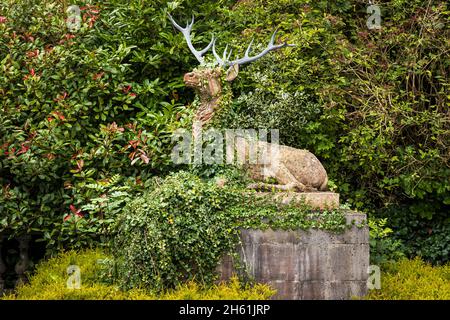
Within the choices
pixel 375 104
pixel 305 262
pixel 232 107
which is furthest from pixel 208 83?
pixel 375 104

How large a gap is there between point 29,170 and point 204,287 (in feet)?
10.6

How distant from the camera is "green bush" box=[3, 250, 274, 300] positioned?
5945 mm

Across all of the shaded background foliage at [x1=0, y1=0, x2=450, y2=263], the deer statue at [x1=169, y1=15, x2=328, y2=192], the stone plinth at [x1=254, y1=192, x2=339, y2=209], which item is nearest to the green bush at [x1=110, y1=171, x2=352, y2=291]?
the stone plinth at [x1=254, y1=192, x2=339, y2=209]

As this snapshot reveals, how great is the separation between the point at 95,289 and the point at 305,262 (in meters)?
2.33

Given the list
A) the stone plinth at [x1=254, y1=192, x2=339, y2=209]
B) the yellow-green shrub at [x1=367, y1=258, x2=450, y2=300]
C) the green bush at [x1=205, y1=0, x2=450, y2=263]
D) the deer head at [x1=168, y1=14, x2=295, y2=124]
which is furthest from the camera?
the green bush at [x1=205, y1=0, x2=450, y2=263]

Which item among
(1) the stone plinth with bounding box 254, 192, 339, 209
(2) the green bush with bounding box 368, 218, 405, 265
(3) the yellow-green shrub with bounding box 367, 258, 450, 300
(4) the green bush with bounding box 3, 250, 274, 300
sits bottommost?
(3) the yellow-green shrub with bounding box 367, 258, 450, 300

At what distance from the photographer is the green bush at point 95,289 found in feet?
A: 19.5

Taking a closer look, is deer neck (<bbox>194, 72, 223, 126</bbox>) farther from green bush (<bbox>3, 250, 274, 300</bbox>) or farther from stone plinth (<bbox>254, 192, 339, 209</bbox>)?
green bush (<bbox>3, 250, 274, 300</bbox>)

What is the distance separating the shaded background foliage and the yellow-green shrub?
621 mm

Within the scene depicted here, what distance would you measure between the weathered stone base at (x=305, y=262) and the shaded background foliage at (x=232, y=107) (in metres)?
2.08

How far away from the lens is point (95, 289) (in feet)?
20.8

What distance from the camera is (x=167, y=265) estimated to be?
6082 mm

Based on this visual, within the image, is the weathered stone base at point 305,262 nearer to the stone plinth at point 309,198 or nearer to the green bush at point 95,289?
the green bush at point 95,289

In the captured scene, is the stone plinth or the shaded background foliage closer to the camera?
the stone plinth
